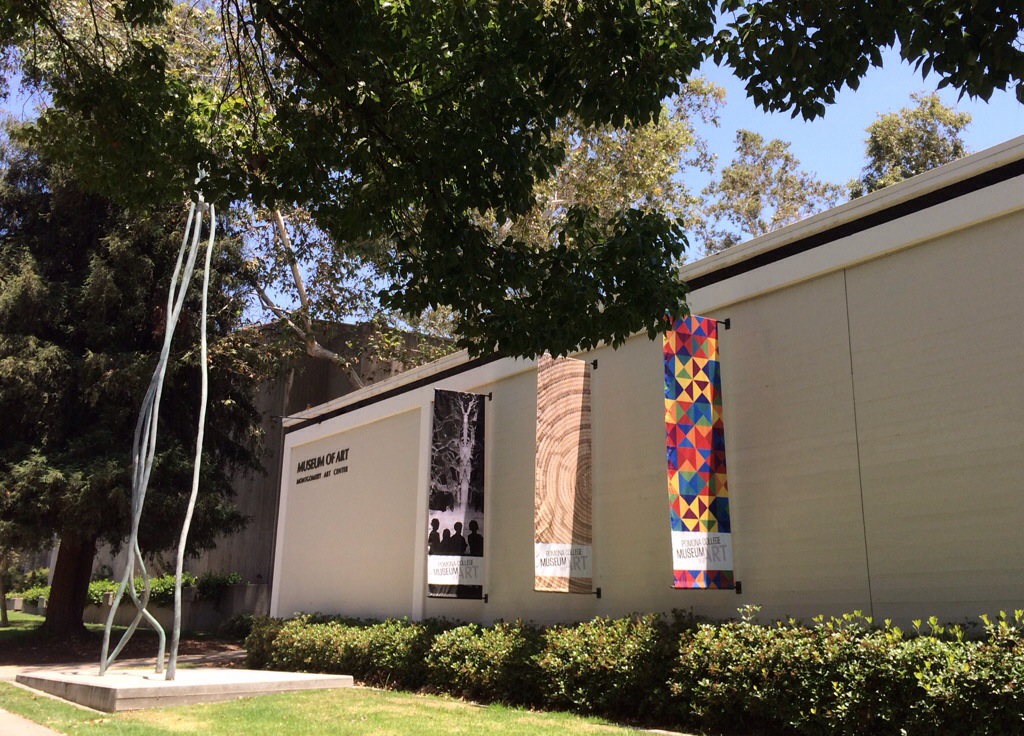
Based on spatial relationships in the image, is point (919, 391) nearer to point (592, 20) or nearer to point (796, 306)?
point (796, 306)

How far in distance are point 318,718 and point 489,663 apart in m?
2.43

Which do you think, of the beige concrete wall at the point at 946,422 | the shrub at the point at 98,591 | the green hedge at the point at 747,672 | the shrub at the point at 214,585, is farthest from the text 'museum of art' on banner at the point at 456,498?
the shrub at the point at 98,591

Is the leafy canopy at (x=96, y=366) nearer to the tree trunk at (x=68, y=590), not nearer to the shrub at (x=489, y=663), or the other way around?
the tree trunk at (x=68, y=590)

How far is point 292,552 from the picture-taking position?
20859mm

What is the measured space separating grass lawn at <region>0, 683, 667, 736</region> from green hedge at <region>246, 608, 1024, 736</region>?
1.61 feet

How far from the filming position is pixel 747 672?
27.9ft

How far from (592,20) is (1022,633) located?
578cm

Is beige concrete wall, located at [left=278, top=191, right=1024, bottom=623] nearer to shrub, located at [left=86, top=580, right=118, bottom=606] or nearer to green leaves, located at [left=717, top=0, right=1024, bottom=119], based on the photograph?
green leaves, located at [left=717, top=0, right=1024, bottom=119]

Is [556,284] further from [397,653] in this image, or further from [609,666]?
[397,653]

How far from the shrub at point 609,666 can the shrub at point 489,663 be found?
0.38m

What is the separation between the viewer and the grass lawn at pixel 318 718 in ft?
30.6

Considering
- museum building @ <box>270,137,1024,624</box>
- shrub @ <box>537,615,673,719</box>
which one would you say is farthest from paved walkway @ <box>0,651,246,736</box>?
shrub @ <box>537,615,673,719</box>

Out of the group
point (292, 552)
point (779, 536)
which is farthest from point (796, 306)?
point (292, 552)

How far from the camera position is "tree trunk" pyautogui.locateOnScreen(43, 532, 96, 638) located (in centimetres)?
2202
